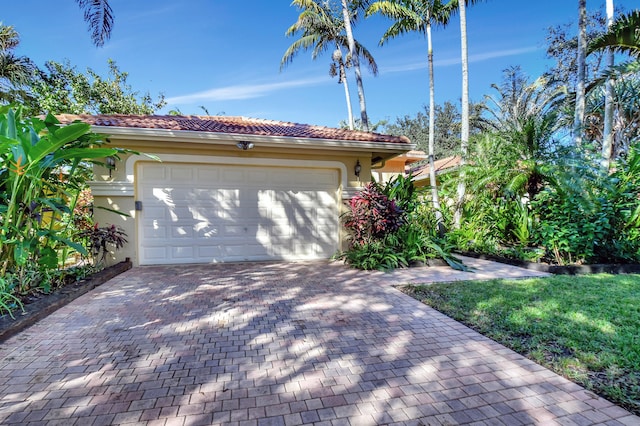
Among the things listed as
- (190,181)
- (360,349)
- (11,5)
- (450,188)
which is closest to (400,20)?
(450,188)

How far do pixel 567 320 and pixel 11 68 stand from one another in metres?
15.6

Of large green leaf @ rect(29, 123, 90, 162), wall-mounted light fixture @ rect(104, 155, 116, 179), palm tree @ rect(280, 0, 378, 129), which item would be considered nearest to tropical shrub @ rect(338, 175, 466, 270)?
large green leaf @ rect(29, 123, 90, 162)

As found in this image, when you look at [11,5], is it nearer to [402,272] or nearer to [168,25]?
[168,25]

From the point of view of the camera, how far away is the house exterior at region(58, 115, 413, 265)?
6.26 metres

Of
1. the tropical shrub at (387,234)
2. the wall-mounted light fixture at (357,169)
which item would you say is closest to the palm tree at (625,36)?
the tropical shrub at (387,234)

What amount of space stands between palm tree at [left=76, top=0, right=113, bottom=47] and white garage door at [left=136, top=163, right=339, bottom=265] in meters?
2.38

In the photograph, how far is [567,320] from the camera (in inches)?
130

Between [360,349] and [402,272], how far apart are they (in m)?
3.52

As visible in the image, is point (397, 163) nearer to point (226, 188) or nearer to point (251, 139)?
point (251, 139)

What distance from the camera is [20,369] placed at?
2369 mm

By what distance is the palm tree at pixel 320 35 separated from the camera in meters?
14.1

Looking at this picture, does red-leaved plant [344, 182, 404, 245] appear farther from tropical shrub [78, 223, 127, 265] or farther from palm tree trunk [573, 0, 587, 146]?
palm tree trunk [573, 0, 587, 146]

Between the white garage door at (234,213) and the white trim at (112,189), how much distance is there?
22cm

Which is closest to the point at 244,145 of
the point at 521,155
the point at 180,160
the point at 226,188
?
the point at 226,188
